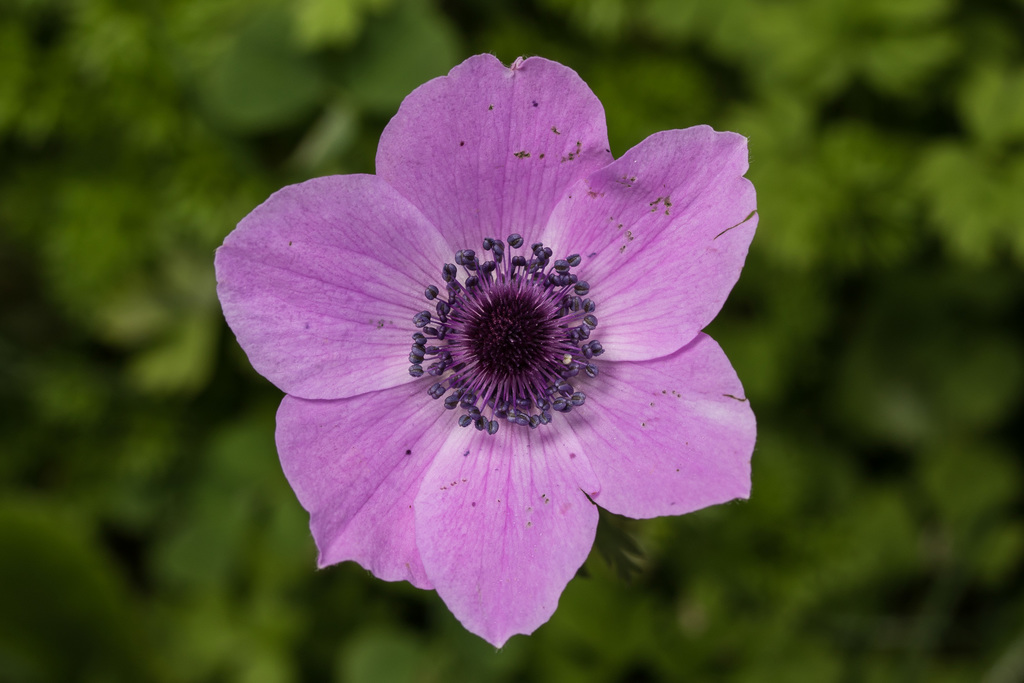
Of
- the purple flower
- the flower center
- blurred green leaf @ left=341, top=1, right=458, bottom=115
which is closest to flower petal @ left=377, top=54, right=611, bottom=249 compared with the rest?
the purple flower

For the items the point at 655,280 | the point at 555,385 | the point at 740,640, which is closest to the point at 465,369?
the point at 555,385

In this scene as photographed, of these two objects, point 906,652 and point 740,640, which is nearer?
point 740,640

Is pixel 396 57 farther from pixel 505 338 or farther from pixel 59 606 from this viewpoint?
pixel 59 606

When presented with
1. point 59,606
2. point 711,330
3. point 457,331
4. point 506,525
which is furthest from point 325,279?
point 59,606

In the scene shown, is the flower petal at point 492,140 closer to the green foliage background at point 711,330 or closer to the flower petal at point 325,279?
the flower petal at point 325,279

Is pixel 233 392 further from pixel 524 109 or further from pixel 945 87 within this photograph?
pixel 945 87

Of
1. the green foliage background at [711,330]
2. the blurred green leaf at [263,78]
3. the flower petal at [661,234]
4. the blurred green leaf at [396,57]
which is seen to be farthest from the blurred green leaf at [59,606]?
the flower petal at [661,234]

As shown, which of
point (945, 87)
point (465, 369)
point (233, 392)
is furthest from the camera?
point (233, 392)
